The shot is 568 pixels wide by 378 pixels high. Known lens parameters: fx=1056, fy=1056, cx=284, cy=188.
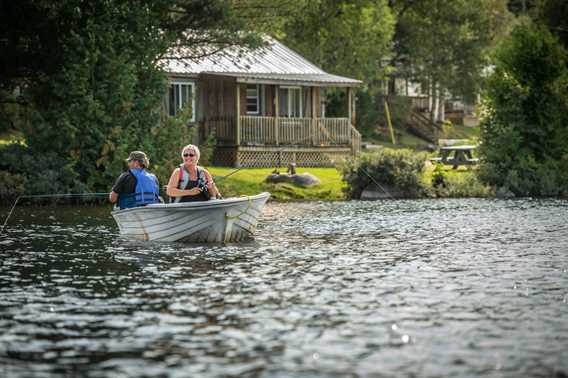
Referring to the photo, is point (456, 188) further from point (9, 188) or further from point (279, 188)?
point (9, 188)

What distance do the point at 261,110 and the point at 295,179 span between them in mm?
12826

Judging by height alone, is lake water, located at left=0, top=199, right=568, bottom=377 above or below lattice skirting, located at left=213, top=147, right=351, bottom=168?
below

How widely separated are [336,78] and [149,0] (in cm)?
1574

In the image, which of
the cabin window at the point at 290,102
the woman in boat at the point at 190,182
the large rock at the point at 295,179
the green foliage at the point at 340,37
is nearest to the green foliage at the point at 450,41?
the green foliage at the point at 340,37

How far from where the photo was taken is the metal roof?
4728cm

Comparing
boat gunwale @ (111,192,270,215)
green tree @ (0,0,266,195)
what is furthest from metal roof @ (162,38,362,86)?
boat gunwale @ (111,192,270,215)

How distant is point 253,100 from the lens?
169ft

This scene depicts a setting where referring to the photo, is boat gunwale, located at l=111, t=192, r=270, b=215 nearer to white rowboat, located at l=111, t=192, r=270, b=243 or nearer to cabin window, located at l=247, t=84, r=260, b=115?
white rowboat, located at l=111, t=192, r=270, b=243

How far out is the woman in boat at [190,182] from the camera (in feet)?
70.4

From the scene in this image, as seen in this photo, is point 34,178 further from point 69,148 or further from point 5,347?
point 5,347

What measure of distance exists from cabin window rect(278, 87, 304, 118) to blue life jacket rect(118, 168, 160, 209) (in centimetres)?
2966

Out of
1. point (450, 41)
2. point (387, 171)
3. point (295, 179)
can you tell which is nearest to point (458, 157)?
point (387, 171)

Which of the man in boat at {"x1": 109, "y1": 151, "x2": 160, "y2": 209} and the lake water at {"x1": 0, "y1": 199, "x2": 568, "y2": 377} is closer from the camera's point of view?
the lake water at {"x1": 0, "y1": 199, "x2": 568, "y2": 377}

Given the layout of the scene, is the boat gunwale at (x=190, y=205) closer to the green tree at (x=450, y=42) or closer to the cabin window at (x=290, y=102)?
the cabin window at (x=290, y=102)
